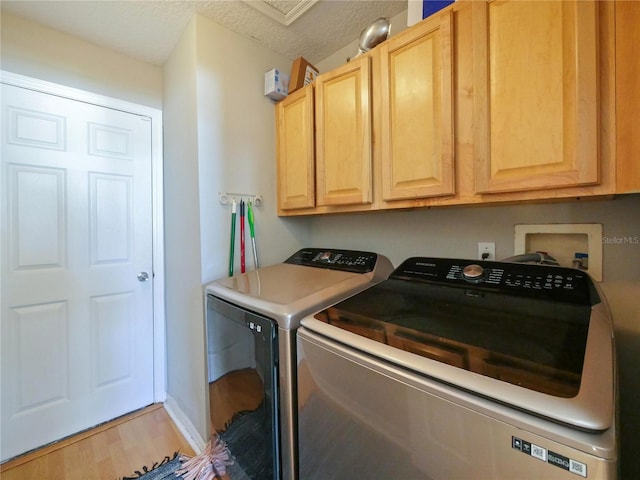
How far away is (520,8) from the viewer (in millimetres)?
861

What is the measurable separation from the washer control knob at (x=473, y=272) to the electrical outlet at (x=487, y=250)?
0.21 m

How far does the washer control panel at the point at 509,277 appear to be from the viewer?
2.78ft

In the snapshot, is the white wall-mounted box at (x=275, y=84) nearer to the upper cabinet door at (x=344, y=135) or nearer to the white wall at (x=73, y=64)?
the upper cabinet door at (x=344, y=135)

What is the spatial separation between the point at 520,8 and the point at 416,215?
86cm

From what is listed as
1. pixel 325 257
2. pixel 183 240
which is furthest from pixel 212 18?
pixel 325 257

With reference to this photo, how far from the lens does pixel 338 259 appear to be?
153 centimetres

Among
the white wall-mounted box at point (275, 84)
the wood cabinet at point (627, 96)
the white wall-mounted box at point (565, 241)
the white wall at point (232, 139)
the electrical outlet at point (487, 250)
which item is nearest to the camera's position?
the wood cabinet at point (627, 96)

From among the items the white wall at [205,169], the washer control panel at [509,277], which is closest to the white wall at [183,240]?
the white wall at [205,169]

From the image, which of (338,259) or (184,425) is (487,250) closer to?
(338,259)

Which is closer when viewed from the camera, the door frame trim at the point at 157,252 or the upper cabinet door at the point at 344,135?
the upper cabinet door at the point at 344,135

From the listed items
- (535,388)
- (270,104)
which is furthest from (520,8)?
(270,104)

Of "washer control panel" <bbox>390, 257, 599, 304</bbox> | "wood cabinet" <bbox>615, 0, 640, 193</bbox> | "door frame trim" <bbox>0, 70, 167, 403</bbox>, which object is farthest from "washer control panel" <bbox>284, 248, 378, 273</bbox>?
"door frame trim" <bbox>0, 70, 167, 403</bbox>

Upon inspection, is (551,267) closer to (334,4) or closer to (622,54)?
(622,54)

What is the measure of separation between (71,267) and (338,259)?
1.65 meters
